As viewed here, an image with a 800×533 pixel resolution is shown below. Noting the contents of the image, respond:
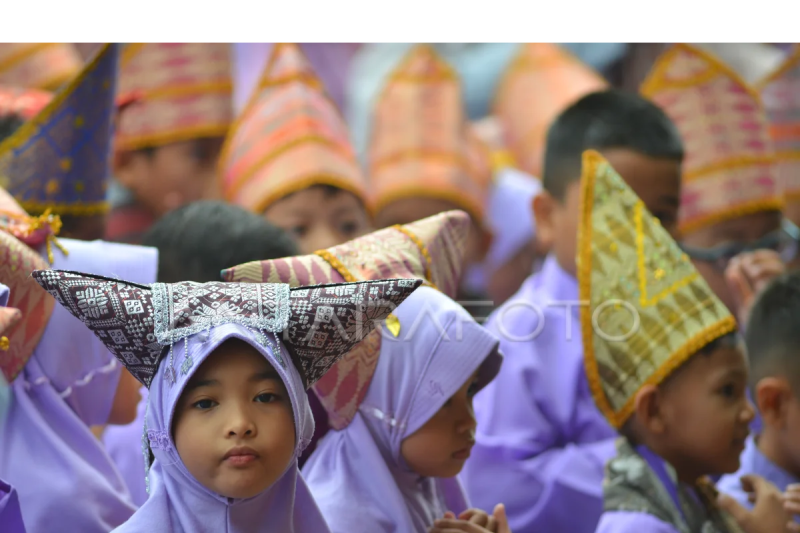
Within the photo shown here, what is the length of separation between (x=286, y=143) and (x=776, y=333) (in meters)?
1.34

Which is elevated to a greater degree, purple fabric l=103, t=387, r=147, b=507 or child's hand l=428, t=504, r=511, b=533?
purple fabric l=103, t=387, r=147, b=507

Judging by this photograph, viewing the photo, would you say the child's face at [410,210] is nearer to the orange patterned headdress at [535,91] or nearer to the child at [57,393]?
the orange patterned headdress at [535,91]

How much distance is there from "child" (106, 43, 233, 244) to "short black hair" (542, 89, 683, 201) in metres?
1.04

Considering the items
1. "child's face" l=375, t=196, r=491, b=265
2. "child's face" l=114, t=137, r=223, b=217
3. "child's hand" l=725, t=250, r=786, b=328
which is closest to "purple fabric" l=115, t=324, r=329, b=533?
"child's hand" l=725, t=250, r=786, b=328

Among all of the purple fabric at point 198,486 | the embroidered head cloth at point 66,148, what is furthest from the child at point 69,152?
the purple fabric at point 198,486

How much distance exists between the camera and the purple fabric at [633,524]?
205 centimetres

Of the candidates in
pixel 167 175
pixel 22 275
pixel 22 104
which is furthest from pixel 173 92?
pixel 22 275

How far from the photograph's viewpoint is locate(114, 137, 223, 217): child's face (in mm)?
3373

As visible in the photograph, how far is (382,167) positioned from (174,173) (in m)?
0.62

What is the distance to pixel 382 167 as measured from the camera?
352cm

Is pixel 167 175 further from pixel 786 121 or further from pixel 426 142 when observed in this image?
pixel 786 121

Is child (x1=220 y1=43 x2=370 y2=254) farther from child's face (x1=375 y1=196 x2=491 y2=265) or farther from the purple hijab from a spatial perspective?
the purple hijab
